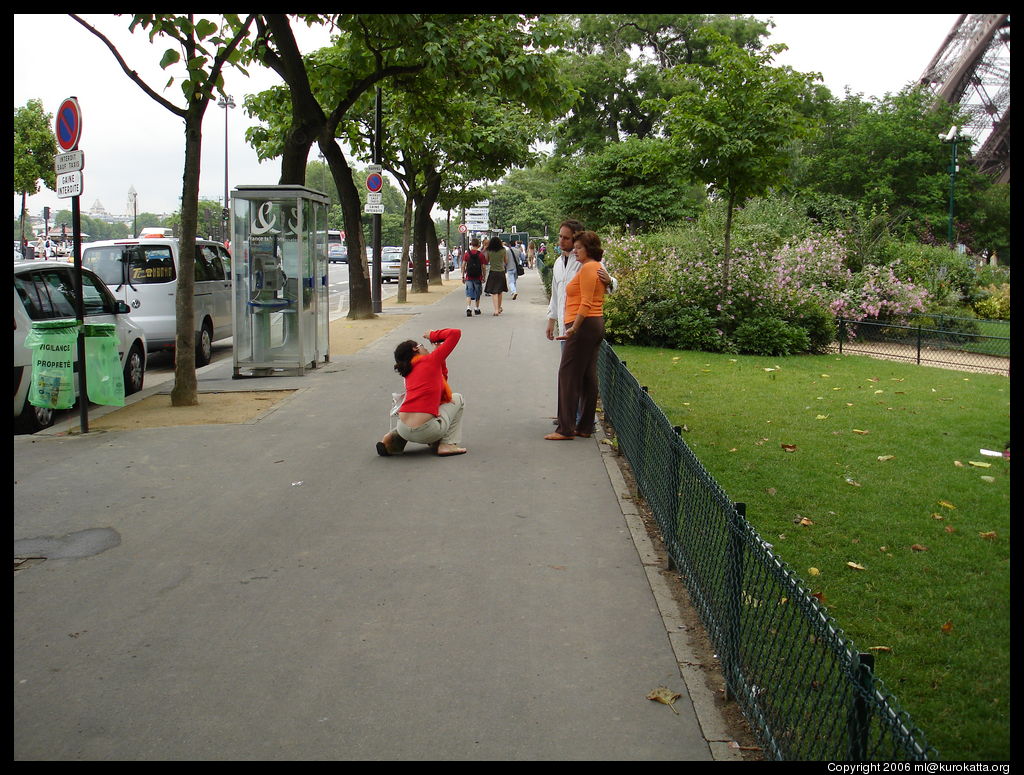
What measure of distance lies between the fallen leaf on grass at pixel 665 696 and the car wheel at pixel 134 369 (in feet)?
32.0

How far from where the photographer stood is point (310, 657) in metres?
4.40

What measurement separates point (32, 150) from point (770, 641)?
40881 mm

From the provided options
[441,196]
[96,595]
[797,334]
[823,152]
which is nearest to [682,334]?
[797,334]

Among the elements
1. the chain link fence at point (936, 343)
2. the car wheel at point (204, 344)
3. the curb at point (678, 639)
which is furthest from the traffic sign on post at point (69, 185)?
the chain link fence at point (936, 343)

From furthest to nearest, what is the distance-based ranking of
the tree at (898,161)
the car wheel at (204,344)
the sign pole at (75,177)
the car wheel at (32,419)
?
the tree at (898,161) < the car wheel at (204,344) < the car wheel at (32,419) < the sign pole at (75,177)

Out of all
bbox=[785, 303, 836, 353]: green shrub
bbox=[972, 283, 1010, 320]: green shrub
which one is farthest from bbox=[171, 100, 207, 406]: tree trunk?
bbox=[972, 283, 1010, 320]: green shrub

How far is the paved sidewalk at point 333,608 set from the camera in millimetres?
3715

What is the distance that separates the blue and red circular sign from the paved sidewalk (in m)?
2.91

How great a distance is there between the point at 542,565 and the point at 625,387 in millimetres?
2613

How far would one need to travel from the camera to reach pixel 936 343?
55.5 feet

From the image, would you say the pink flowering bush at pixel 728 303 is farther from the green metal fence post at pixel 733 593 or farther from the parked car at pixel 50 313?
the green metal fence post at pixel 733 593

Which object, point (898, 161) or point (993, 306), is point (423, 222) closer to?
point (993, 306)

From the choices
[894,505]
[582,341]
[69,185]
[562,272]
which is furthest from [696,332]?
[69,185]
